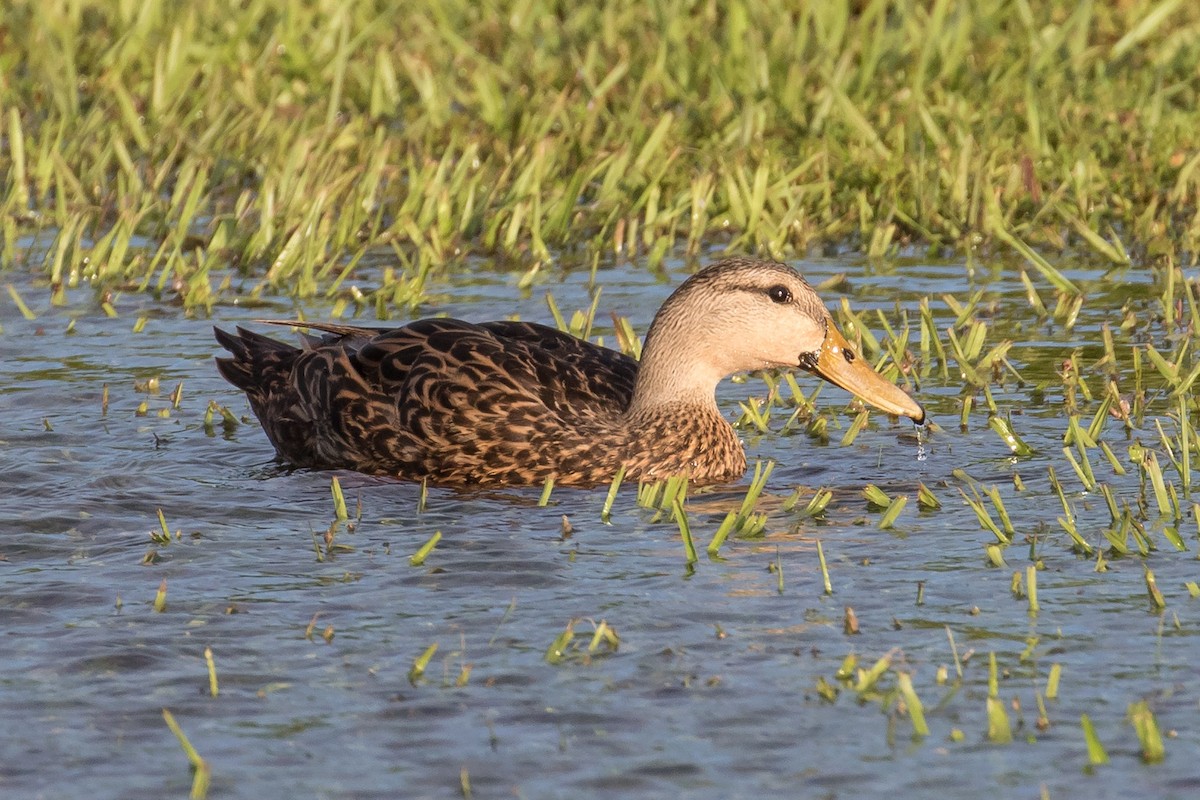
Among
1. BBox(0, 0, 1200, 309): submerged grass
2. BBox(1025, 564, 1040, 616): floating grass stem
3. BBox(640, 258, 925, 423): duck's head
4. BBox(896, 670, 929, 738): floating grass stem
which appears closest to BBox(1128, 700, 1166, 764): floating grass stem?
BBox(896, 670, 929, 738): floating grass stem

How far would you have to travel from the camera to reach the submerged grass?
10.1 meters

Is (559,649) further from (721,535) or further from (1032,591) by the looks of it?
(1032,591)

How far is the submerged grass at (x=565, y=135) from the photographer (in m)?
10.1

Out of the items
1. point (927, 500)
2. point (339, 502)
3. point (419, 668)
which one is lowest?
point (339, 502)

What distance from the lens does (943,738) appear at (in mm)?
A: 4566

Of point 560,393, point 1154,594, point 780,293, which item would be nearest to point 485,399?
point 560,393

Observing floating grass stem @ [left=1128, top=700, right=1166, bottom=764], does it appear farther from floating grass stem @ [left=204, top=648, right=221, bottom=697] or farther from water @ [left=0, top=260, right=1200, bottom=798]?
floating grass stem @ [left=204, top=648, right=221, bottom=697]

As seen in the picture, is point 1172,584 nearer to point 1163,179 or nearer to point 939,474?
point 939,474

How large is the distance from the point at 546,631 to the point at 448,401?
6.41 feet

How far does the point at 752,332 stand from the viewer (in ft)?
24.2

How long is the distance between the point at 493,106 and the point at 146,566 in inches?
241

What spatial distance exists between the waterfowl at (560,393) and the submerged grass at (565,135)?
191 centimetres

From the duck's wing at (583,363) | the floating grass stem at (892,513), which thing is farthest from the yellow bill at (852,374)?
the floating grass stem at (892,513)

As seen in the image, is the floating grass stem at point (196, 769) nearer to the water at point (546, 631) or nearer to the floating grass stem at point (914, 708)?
the water at point (546, 631)
